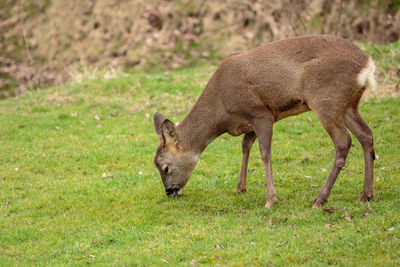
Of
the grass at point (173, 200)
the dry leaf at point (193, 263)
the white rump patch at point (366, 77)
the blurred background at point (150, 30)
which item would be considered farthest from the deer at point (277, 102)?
the blurred background at point (150, 30)

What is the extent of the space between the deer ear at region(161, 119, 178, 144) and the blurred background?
1209 cm

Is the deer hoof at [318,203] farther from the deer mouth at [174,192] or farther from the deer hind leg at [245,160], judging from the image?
the deer mouth at [174,192]

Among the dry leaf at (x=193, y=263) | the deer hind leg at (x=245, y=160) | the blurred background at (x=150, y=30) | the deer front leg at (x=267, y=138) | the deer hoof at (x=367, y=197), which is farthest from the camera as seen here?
the blurred background at (x=150, y=30)

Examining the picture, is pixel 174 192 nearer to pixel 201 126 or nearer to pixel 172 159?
pixel 172 159

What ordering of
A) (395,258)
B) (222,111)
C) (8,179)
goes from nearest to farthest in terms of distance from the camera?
(395,258) < (222,111) < (8,179)

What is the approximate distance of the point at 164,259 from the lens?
19.7ft

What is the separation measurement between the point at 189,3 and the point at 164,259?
19149 mm

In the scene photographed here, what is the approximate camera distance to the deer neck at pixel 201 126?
8.00 m

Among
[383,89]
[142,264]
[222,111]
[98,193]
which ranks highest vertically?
[222,111]

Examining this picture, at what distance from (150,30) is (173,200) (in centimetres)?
1628

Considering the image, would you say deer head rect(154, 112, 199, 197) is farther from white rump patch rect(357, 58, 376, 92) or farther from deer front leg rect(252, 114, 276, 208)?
white rump patch rect(357, 58, 376, 92)

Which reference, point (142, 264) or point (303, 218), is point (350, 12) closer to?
point (303, 218)

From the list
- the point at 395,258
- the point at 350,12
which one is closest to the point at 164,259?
the point at 395,258

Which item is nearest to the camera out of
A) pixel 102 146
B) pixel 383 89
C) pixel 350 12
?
pixel 102 146
